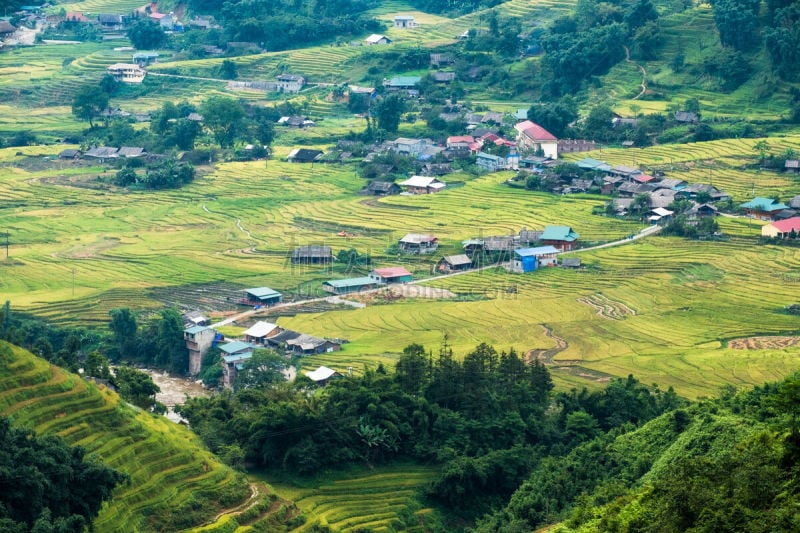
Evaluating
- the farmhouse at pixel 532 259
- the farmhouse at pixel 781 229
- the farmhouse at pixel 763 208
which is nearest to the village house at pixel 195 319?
the farmhouse at pixel 532 259

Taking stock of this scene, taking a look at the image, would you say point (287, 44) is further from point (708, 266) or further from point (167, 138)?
point (708, 266)

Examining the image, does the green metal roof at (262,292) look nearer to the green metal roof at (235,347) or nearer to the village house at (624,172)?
the green metal roof at (235,347)

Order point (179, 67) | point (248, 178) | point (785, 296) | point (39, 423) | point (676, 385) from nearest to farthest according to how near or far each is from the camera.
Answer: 1. point (39, 423)
2. point (676, 385)
3. point (785, 296)
4. point (248, 178)
5. point (179, 67)

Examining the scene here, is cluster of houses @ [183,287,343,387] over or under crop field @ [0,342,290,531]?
under

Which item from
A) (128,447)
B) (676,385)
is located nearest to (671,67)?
(676,385)

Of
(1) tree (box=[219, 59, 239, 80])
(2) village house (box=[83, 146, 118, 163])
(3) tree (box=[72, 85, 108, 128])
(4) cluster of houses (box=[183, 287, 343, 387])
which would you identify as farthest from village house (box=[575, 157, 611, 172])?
(3) tree (box=[72, 85, 108, 128])

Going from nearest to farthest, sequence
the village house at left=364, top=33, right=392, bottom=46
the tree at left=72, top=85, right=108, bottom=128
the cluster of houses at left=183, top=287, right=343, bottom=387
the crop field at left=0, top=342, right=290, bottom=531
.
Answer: the crop field at left=0, top=342, right=290, bottom=531 < the cluster of houses at left=183, top=287, right=343, bottom=387 < the tree at left=72, top=85, right=108, bottom=128 < the village house at left=364, top=33, right=392, bottom=46

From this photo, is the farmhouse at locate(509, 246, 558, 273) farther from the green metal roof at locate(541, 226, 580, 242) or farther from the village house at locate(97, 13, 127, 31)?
the village house at locate(97, 13, 127, 31)
